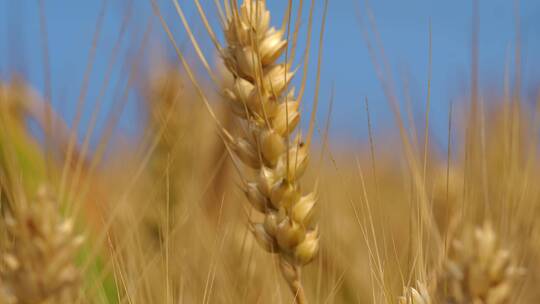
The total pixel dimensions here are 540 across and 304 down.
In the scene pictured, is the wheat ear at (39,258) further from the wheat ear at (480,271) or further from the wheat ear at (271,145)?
the wheat ear at (480,271)

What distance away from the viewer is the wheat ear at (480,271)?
2.84ft

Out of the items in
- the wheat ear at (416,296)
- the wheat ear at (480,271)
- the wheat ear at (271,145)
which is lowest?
the wheat ear at (480,271)

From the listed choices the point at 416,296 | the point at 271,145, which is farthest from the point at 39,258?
the point at 416,296

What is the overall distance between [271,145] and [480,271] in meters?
0.28

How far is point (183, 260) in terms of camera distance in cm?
105

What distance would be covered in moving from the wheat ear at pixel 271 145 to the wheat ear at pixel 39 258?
21 cm

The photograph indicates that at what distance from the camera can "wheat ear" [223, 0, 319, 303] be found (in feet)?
2.81

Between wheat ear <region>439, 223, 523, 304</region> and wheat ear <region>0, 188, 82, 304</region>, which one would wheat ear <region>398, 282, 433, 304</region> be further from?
wheat ear <region>0, 188, 82, 304</region>

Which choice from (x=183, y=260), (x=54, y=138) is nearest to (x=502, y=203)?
(x=183, y=260)

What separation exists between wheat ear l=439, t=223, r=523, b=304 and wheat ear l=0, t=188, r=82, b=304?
417 millimetres

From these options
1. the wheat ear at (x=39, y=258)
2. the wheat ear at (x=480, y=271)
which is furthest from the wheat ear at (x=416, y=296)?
the wheat ear at (x=39, y=258)

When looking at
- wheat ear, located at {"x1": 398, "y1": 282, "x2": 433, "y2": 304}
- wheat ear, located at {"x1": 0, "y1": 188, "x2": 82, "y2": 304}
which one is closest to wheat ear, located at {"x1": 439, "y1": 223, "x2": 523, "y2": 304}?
wheat ear, located at {"x1": 398, "y1": 282, "x2": 433, "y2": 304}

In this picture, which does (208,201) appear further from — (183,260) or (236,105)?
(236,105)

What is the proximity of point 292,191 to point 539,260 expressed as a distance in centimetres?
88
